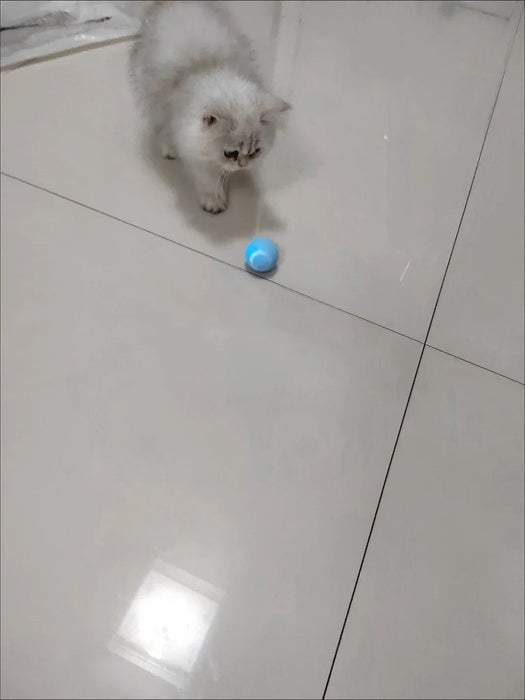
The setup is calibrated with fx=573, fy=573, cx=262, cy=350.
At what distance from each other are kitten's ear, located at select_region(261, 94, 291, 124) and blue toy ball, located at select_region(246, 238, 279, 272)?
0.26 metres

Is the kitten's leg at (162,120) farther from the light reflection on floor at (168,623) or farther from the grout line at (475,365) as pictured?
the light reflection on floor at (168,623)

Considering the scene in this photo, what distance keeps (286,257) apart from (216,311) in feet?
0.72

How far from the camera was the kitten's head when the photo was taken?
109cm

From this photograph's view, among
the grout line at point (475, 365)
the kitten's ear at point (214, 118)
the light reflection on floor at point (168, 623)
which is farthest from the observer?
the grout line at point (475, 365)

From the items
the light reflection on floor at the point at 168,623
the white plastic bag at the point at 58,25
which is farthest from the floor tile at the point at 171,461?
the white plastic bag at the point at 58,25

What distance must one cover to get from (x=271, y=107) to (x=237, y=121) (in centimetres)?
9

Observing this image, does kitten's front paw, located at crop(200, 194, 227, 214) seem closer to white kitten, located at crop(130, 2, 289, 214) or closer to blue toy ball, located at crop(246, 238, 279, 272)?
white kitten, located at crop(130, 2, 289, 214)

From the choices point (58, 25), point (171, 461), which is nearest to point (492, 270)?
point (171, 461)

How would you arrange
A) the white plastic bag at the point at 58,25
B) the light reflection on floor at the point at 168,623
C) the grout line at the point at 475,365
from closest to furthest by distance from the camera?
the light reflection on floor at the point at 168,623 → the grout line at the point at 475,365 → the white plastic bag at the point at 58,25

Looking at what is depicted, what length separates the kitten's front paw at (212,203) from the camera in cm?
134

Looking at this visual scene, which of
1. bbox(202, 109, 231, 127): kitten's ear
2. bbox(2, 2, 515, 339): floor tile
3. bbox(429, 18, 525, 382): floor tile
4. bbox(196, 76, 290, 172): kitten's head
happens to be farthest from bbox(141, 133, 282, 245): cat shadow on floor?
bbox(429, 18, 525, 382): floor tile

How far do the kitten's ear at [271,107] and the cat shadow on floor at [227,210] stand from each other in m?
0.26

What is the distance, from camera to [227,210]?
139cm

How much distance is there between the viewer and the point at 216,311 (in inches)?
49.4
